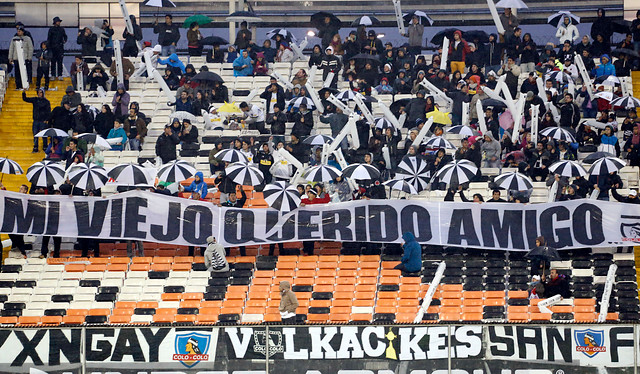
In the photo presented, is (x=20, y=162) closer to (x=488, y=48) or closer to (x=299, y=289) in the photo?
(x=299, y=289)

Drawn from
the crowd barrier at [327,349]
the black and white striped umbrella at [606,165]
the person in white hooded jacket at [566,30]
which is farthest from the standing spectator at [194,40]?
the crowd barrier at [327,349]

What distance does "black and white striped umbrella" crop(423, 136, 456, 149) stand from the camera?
29516 mm

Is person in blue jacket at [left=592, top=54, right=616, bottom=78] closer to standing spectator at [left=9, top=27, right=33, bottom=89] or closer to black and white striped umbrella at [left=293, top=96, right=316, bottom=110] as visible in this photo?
black and white striped umbrella at [left=293, top=96, right=316, bottom=110]

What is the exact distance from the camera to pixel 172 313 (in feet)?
89.0

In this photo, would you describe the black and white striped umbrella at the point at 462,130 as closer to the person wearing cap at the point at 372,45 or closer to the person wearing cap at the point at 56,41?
the person wearing cap at the point at 372,45

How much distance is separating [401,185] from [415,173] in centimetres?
84

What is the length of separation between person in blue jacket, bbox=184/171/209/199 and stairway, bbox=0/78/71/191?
512 centimetres

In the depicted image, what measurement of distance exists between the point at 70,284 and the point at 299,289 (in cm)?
522

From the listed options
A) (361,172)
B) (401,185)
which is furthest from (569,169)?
(361,172)

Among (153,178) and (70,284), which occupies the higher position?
(153,178)

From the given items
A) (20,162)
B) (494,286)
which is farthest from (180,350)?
(20,162)

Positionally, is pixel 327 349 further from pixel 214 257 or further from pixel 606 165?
pixel 606 165

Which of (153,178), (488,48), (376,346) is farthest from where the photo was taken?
(488,48)

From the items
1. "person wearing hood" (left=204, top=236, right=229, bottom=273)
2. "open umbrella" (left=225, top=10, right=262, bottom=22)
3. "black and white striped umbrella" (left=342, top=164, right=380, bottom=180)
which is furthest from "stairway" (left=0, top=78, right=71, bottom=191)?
"black and white striped umbrella" (left=342, top=164, right=380, bottom=180)
